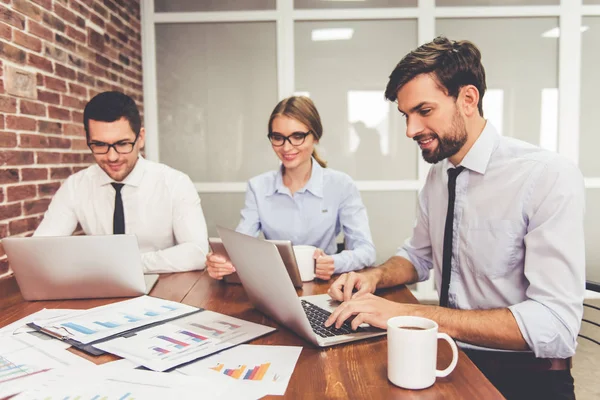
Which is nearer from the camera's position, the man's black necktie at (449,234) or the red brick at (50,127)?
the man's black necktie at (449,234)

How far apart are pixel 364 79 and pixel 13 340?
10.2 ft

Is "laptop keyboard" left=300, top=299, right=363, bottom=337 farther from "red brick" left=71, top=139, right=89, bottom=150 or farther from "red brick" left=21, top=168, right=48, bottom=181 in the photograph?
"red brick" left=71, top=139, right=89, bottom=150

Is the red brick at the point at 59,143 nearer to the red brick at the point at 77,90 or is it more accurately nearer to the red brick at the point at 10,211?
the red brick at the point at 77,90

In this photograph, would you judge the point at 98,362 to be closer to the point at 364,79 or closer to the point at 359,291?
the point at 359,291

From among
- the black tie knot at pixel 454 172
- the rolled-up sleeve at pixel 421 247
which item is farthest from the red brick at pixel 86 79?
the black tie knot at pixel 454 172

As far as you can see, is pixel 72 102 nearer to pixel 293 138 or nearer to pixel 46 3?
pixel 46 3

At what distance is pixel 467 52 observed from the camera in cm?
142

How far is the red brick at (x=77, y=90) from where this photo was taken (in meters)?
2.66

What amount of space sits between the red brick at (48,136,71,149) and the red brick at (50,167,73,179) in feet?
0.39

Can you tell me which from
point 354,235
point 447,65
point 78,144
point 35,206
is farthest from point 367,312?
point 78,144

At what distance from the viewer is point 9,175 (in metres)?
2.13

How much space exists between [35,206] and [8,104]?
1.67 ft

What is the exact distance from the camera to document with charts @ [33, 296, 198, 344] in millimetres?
1101

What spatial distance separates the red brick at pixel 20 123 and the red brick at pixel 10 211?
35 centimetres
